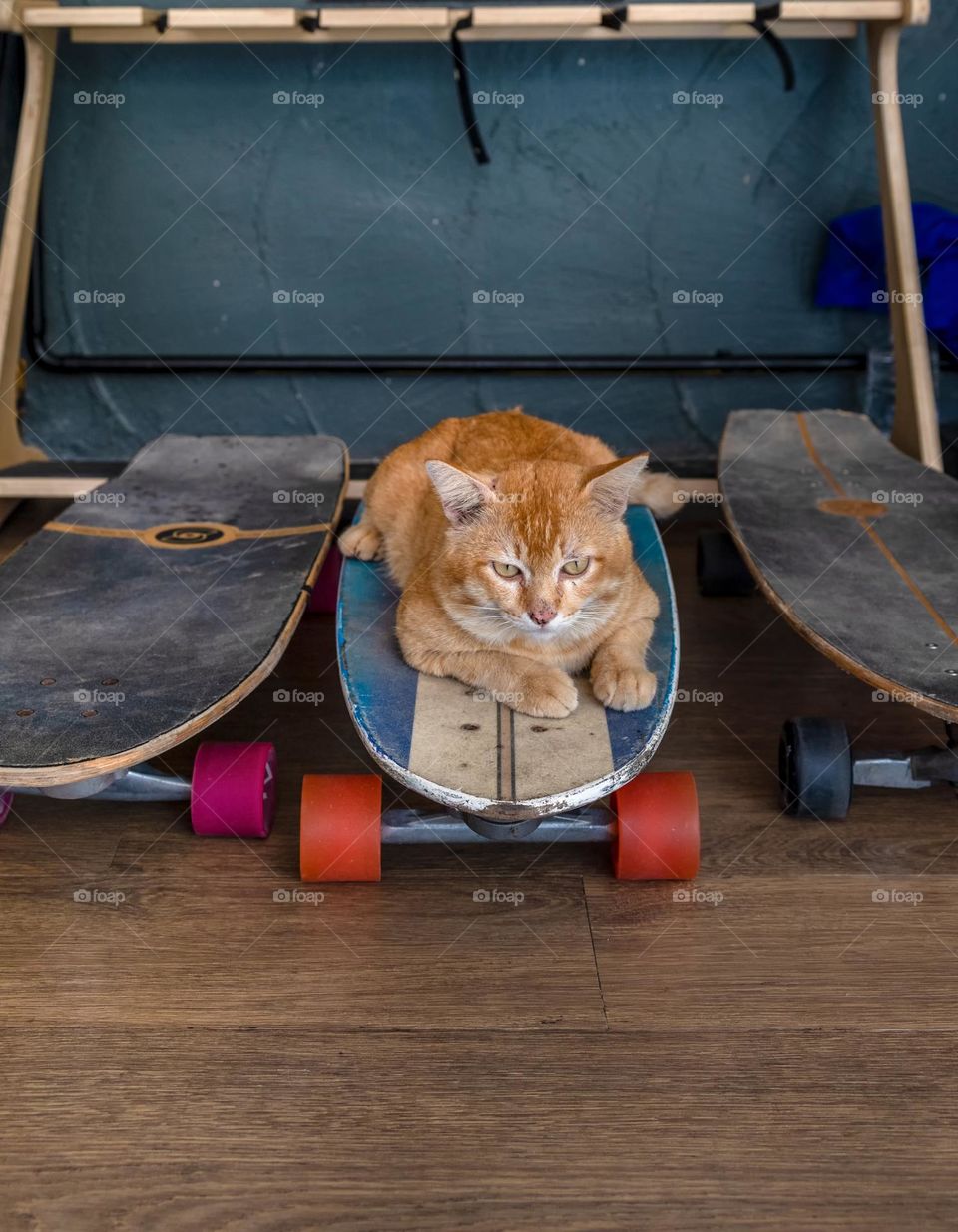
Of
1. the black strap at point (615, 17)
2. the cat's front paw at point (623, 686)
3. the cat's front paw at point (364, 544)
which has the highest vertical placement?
the black strap at point (615, 17)

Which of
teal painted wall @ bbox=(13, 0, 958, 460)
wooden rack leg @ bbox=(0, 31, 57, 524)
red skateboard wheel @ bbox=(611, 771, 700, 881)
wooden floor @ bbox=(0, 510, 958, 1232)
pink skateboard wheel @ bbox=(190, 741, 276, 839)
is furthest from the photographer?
teal painted wall @ bbox=(13, 0, 958, 460)

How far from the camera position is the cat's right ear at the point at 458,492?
5.56 ft

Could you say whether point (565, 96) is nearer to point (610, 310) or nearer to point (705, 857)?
point (610, 310)

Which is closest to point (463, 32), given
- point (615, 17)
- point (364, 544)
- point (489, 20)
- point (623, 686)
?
point (489, 20)

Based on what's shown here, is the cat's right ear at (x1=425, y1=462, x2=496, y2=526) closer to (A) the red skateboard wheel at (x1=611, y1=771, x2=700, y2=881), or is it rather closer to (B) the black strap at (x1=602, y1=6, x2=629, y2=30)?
(A) the red skateboard wheel at (x1=611, y1=771, x2=700, y2=881)

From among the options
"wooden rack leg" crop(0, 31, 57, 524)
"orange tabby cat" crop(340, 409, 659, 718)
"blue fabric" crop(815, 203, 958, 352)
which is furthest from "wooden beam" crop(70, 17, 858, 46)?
"orange tabby cat" crop(340, 409, 659, 718)

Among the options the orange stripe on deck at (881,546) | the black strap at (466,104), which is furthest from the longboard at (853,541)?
the black strap at (466,104)

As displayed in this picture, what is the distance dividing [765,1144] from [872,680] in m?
0.77

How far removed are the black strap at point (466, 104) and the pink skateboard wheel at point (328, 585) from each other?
127cm

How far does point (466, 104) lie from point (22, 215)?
1.27 metres

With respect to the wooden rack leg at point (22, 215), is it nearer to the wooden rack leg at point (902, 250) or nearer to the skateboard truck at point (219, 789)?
the skateboard truck at point (219, 789)

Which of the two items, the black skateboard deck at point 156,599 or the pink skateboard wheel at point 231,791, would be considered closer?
the black skateboard deck at point 156,599

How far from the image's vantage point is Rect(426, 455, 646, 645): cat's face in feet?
5.63

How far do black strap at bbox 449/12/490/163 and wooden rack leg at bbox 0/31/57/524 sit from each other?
1.14 meters
